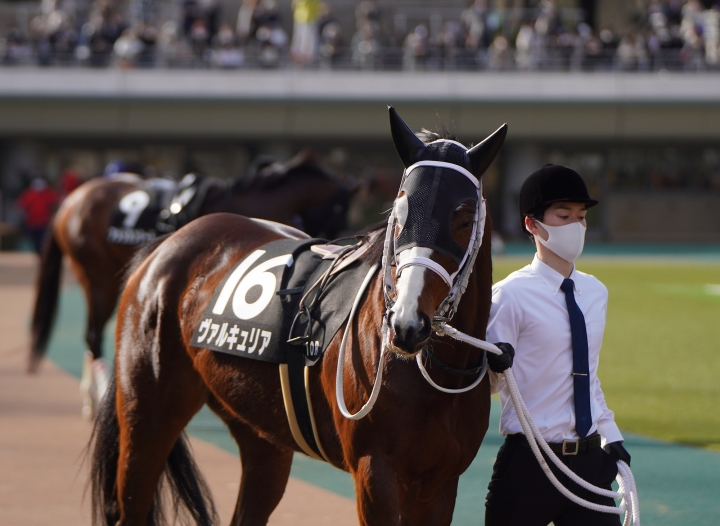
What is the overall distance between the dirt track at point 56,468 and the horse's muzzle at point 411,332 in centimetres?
239

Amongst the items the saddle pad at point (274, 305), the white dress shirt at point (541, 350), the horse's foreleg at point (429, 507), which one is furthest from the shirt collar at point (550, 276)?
the horse's foreleg at point (429, 507)

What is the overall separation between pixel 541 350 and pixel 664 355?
25.4 ft

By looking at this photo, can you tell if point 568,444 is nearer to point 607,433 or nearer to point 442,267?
point 607,433

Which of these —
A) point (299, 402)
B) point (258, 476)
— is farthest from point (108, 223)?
point (299, 402)

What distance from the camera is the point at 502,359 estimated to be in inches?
112

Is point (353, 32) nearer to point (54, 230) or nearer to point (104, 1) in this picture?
point (104, 1)

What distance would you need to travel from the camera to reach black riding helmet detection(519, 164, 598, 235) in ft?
10.1

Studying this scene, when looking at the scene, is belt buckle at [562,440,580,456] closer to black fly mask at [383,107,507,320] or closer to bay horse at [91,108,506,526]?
bay horse at [91,108,506,526]

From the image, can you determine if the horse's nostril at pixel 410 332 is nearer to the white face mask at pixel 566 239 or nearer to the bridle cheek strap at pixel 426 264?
the bridle cheek strap at pixel 426 264

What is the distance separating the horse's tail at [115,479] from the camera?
394 centimetres

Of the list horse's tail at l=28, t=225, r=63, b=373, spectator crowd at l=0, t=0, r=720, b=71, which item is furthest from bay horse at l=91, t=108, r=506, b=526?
spectator crowd at l=0, t=0, r=720, b=71

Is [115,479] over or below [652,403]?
over

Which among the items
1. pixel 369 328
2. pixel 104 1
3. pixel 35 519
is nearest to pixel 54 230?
pixel 35 519

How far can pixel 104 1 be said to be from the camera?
30.9 meters
